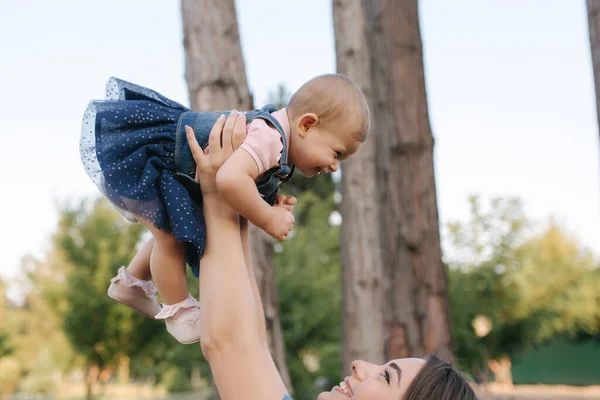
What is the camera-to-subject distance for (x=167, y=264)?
1996 mm

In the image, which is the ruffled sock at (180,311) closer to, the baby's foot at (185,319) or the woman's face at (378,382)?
the baby's foot at (185,319)

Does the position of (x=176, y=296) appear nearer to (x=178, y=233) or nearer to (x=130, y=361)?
(x=178, y=233)

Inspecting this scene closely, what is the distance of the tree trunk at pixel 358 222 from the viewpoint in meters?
6.51

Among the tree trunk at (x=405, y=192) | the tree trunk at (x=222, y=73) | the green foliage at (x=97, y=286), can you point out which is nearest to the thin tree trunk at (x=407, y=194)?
the tree trunk at (x=405, y=192)

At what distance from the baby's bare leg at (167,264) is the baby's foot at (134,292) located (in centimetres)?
21

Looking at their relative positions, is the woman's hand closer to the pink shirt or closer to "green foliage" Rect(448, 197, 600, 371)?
the pink shirt

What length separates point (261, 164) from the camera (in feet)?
6.29

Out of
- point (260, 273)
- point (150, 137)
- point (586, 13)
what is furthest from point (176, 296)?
point (586, 13)

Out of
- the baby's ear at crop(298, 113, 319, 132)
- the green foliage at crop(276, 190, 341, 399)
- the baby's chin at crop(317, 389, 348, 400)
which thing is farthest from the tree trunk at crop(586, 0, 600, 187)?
the green foliage at crop(276, 190, 341, 399)

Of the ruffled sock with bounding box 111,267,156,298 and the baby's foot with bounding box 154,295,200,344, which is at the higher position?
the ruffled sock with bounding box 111,267,156,298

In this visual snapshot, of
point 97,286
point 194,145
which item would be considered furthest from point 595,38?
point 97,286

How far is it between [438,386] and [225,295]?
0.63m

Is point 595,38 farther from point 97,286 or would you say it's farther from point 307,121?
point 97,286

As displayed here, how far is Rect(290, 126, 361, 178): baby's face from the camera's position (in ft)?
6.71
